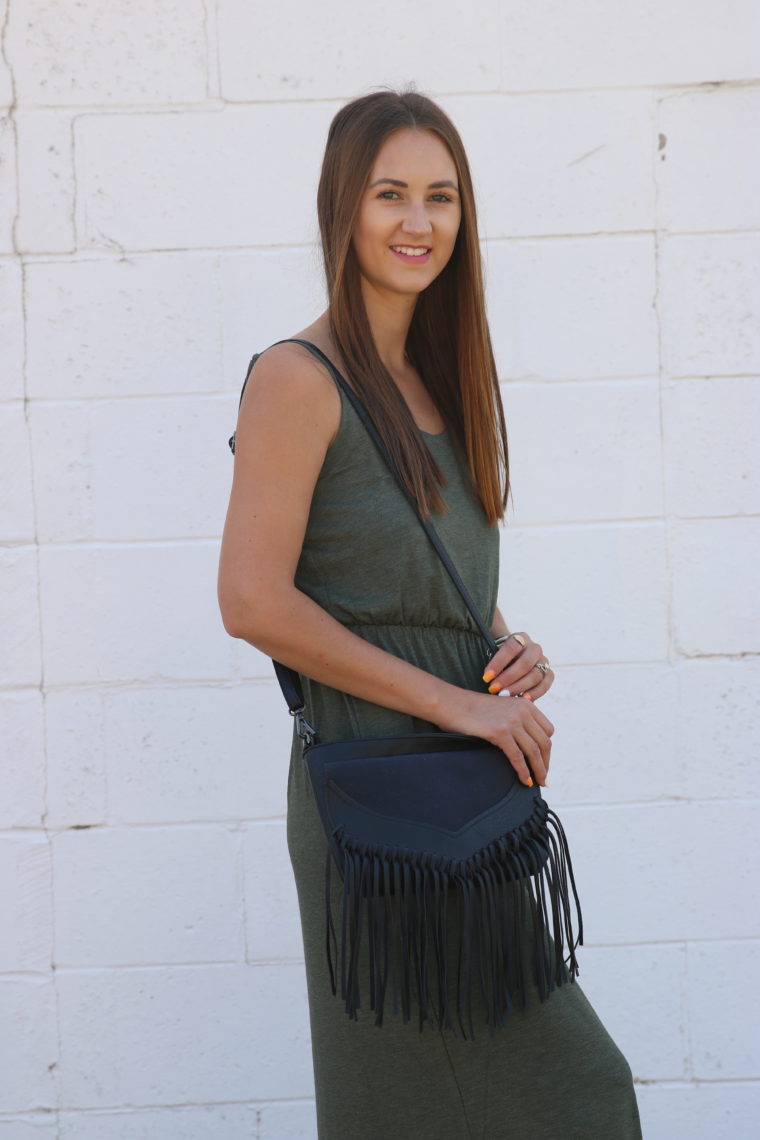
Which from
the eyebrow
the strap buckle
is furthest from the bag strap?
the eyebrow

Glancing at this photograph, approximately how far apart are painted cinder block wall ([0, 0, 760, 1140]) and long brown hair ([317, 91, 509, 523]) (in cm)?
95

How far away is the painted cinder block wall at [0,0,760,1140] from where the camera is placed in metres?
2.75

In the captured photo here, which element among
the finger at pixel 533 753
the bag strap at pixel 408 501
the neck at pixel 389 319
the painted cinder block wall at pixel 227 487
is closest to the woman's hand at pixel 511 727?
the finger at pixel 533 753

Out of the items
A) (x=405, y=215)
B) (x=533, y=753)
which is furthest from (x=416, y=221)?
(x=533, y=753)

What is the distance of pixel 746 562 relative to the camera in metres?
2.84

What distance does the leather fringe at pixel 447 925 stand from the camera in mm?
1449

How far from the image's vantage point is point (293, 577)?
155 centimetres

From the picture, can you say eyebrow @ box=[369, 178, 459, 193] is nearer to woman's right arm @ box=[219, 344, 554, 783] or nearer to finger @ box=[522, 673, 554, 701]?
woman's right arm @ box=[219, 344, 554, 783]

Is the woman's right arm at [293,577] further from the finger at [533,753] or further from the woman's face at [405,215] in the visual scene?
the woman's face at [405,215]

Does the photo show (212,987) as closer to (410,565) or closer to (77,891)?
(77,891)

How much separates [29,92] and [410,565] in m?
1.75

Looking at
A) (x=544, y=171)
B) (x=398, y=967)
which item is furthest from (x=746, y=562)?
(x=398, y=967)

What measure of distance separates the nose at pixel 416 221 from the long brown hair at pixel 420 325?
0.07m

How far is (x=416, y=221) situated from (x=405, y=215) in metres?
0.02
